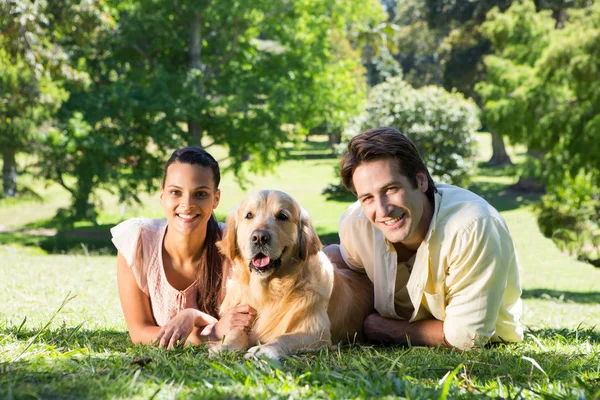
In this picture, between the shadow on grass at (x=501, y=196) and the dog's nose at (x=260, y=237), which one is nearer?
the dog's nose at (x=260, y=237)

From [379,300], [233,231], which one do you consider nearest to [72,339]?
[233,231]

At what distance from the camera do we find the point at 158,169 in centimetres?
1803

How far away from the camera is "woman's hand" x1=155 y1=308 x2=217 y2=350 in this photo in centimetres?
392

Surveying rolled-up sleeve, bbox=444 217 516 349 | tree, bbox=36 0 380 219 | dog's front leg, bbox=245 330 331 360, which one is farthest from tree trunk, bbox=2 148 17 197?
rolled-up sleeve, bbox=444 217 516 349

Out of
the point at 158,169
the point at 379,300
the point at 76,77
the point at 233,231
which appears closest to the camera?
the point at 233,231

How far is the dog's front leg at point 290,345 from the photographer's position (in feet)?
12.0

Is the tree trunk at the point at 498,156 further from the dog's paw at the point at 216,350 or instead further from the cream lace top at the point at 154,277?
the dog's paw at the point at 216,350

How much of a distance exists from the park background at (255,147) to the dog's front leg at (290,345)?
0.11m

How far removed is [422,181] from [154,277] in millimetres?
1799

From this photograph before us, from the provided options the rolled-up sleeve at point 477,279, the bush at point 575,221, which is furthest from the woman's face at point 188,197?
the bush at point 575,221

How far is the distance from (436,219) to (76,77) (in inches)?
426

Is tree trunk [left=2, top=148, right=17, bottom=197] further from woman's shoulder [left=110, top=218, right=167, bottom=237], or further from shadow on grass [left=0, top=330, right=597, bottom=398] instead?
shadow on grass [left=0, top=330, right=597, bottom=398]

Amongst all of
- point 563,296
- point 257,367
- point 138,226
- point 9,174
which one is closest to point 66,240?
point 9,174

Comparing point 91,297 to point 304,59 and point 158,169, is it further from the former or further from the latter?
point 304,59
